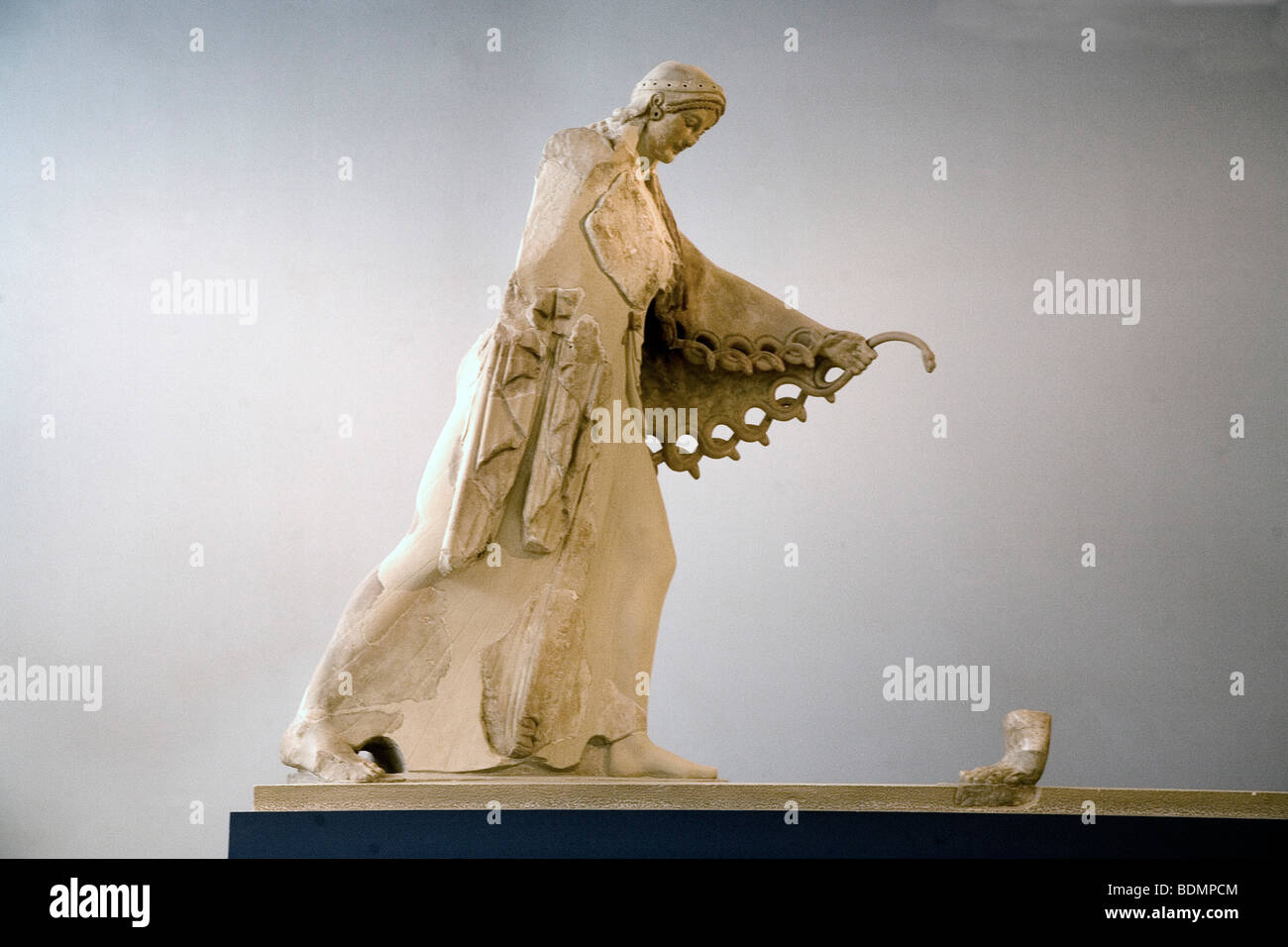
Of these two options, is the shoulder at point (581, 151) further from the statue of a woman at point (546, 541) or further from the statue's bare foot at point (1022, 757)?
the statue's bare foot at point (1022, 757)

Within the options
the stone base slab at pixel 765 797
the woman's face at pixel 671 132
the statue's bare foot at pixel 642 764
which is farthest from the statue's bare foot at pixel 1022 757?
the woman's face at pixel 671 132

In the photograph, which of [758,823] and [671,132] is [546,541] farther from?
[671,132]

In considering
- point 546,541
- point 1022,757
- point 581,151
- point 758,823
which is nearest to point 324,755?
point 546,541

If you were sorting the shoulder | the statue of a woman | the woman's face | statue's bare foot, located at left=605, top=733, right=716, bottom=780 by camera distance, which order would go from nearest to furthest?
1. the statue of a woman
2. statue's bare foot, located at left=605, top=733, right=716, bottom=780
3. the shoulder
4. the woman's face

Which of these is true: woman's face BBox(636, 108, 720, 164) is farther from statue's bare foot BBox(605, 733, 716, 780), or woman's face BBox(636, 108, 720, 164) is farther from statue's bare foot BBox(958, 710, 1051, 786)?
statue's bare foot BBox(958, 710, 1051, 786)

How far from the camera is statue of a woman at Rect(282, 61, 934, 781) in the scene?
499cm

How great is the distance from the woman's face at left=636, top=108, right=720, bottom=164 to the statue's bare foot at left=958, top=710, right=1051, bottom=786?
2.10 meters

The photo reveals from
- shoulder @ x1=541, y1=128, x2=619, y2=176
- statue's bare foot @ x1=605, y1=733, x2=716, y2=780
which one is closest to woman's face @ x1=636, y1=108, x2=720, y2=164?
shoulder @ x1=541, y1=128, x2=619, y2=176

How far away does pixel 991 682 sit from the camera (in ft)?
25.9

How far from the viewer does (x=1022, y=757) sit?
4.66m

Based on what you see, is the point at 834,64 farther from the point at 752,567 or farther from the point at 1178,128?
the point at 752,567

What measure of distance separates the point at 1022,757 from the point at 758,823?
29.0 inches
